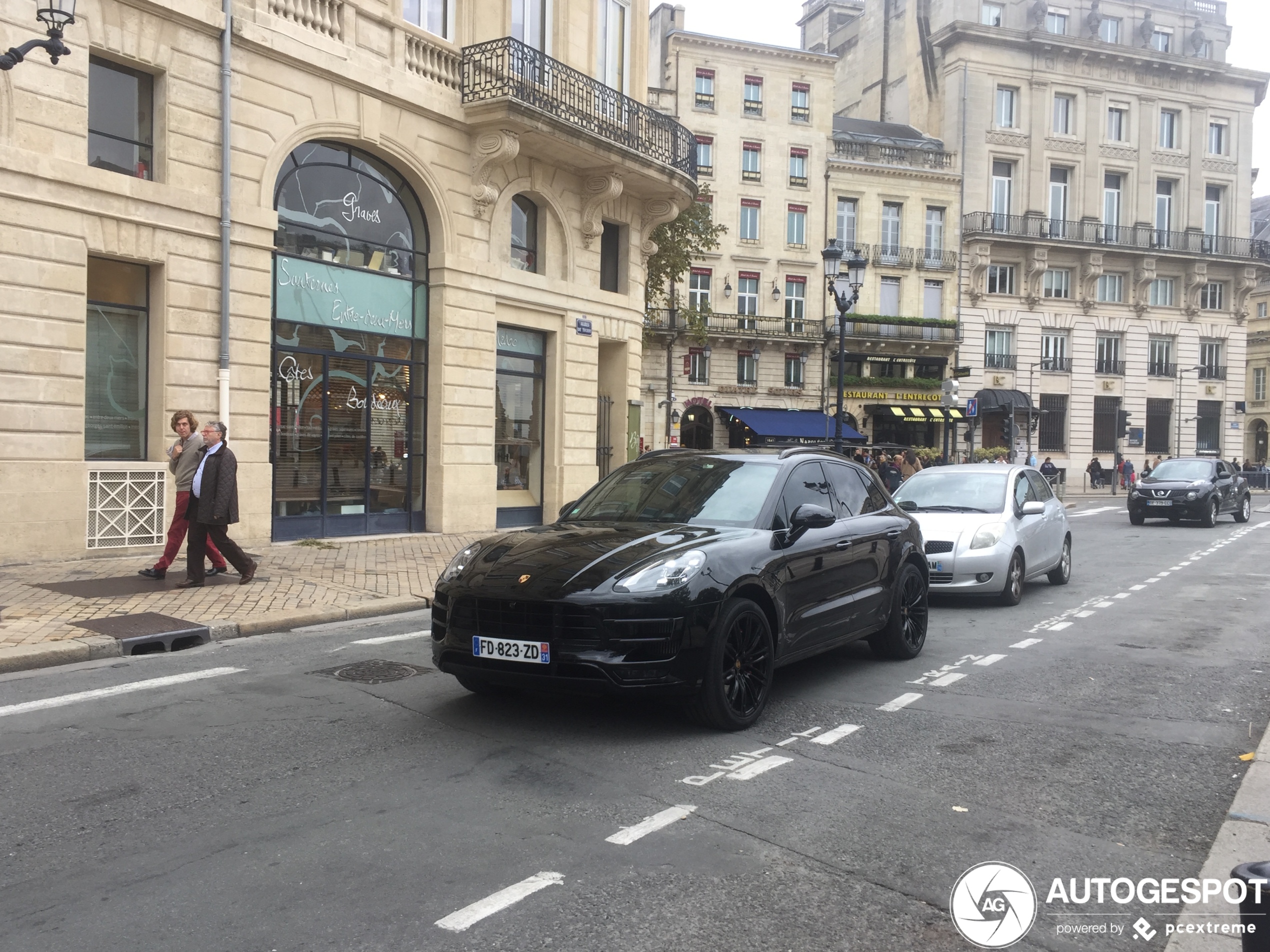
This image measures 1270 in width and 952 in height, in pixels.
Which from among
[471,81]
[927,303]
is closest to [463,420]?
[471,81]

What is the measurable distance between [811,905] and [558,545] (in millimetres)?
2915

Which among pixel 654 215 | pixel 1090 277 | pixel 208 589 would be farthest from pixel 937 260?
pixel 208 589

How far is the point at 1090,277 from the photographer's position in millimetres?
52094

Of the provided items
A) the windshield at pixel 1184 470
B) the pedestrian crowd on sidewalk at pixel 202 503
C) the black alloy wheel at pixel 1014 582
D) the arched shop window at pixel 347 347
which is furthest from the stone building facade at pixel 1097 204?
the pedestrian crowd on sidewalk at pixel 202 503

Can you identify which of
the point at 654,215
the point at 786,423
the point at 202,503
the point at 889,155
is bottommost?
the point at 202,503

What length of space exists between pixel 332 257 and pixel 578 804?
13082mm

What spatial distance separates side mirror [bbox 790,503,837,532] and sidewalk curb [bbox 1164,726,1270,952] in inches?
101

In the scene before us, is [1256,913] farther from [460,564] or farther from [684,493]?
[684,493]

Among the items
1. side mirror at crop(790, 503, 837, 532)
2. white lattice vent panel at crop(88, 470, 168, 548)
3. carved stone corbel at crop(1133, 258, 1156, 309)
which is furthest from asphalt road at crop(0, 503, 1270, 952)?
carved stone corbel at crop(1133, 258, 1156, 309)

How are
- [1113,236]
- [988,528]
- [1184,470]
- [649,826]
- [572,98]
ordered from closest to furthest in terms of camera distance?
1. [649,826]
2. [988,528]
3. [572,98]
4. [1184,470]
5. [1113,236]

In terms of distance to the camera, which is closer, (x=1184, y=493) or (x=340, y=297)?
(x=340, y=297)

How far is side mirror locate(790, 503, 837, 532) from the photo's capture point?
6504 mm

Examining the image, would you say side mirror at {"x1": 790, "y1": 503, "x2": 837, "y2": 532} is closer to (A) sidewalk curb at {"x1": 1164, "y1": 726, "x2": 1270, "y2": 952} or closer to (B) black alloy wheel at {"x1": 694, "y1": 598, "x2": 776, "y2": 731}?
(B) black alloy wheel at {"x1": 694, "y1": 598, "x2": 776, "y2": 731}

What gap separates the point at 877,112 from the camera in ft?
190
